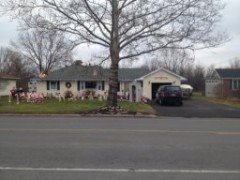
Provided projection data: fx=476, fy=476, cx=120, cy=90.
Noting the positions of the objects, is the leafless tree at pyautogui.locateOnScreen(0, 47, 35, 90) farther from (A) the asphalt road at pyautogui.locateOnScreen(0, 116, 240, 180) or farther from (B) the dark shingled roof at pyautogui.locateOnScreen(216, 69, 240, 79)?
(A) the asphalt road at pyautogui.locateOnScreen(0, 116, 240, 180)

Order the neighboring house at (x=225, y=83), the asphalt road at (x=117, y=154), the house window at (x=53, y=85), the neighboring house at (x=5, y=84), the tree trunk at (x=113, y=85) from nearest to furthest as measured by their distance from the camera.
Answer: the asphalt road at (x=117, y=154), the tree trunk at (x=113, y=85), the house window at (x=53, y=85), the neighboring house at (x=225, y=83), the neighboring house at (x=5, y=84)

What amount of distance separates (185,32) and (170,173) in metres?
19.5

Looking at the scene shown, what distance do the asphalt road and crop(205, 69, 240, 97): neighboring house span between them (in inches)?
1725

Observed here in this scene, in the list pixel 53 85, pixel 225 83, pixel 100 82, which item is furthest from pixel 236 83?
pixel 53 85

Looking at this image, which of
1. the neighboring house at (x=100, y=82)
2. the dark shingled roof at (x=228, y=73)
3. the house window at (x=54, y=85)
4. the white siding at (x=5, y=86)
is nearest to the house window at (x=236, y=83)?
the dark shingled roof at (x=228, y=73)

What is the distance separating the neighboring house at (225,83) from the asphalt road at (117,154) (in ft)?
144

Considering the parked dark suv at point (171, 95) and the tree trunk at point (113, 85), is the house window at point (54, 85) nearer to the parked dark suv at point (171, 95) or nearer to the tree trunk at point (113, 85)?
the parked dark suv at point (171, 95)

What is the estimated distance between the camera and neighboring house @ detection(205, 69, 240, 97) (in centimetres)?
5791

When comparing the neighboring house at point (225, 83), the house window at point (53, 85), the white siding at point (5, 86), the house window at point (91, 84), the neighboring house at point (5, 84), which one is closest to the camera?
the house window at point (91, 84)

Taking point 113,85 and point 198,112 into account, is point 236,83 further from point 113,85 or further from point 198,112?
point 113,85

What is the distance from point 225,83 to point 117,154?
51817 mm

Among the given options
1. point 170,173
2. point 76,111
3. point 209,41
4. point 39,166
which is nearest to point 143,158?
point 170,173

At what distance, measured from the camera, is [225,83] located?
60469 mm

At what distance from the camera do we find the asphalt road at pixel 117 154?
27.7 feet
